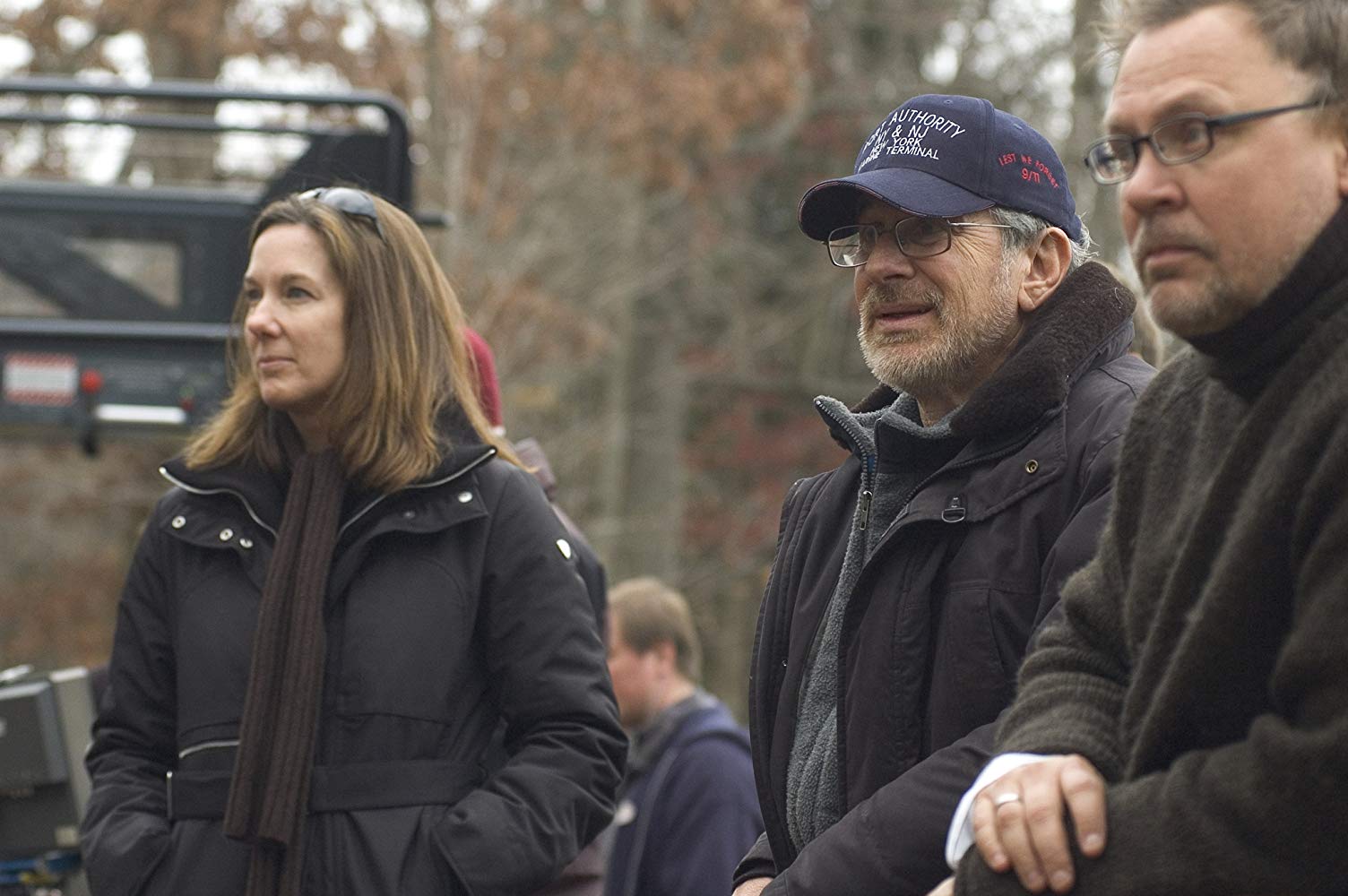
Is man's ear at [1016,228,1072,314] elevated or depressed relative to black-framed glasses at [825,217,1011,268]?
depressed

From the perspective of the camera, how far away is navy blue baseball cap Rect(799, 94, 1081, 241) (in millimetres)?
3152

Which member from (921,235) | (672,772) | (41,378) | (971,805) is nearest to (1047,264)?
(921,235)

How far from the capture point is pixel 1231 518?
84.0 inches

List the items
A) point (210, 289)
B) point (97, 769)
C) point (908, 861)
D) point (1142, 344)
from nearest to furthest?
point (908, 861) < point (97, 769) < point (1142, 344) < point (210, 289)

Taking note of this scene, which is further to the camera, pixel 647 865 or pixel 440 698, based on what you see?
pixel 647 865

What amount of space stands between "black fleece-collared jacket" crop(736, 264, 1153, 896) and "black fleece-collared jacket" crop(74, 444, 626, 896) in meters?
0.72

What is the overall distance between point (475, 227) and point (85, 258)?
4.86 m

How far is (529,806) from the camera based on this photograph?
12.0 feet

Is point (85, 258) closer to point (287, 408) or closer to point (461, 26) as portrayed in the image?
point (287, 408)

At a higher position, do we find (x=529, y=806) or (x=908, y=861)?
(x=908, y=861)

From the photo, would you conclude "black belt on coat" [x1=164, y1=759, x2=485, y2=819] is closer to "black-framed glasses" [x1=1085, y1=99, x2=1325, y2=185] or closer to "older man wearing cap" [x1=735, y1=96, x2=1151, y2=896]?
"older man wearing cap" [x1=735, y1=96, x2=1151, y2=896]

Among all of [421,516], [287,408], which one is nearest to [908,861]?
[421,516]

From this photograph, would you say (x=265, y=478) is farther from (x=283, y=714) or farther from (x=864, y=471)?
(x=864, y=471)

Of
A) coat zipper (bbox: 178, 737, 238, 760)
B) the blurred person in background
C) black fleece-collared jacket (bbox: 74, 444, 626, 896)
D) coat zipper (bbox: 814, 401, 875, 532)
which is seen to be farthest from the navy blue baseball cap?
the blurred person in background
